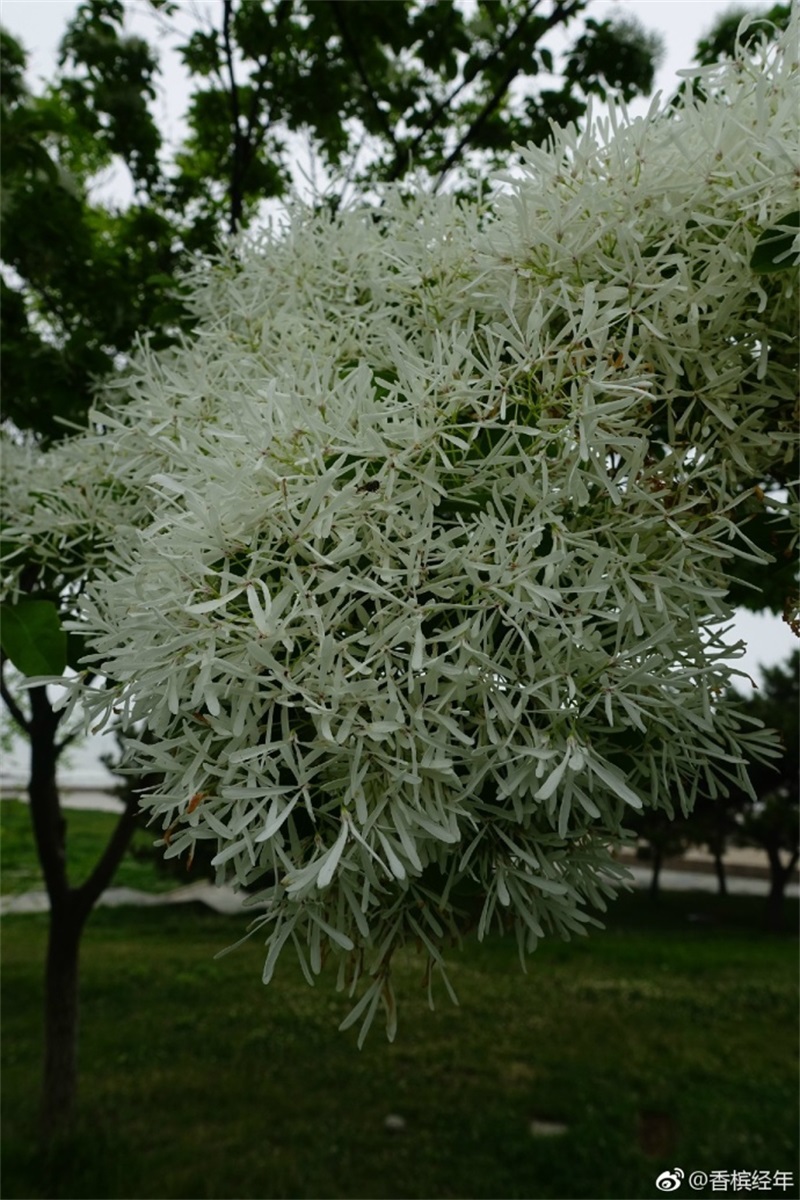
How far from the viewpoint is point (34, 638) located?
1.07 m

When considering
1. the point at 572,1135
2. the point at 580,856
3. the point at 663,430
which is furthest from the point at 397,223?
the point at 572,1135

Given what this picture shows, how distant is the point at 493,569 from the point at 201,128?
3.66 meters

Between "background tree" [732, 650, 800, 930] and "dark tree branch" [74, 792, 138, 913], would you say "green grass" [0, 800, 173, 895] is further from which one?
"background tree" [732, 650, 800, 930]

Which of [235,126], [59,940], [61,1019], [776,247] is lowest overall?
[61,1019]

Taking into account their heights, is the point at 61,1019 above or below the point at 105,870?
below

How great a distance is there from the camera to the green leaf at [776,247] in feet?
2.80

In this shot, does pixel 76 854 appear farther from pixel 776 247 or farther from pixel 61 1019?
pixel 776 247

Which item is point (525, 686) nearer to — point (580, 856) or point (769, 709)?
point (580, 856)

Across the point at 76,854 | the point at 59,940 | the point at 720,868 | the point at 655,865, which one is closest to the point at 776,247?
the point at 59,940

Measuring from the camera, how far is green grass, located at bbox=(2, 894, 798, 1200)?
132 inches

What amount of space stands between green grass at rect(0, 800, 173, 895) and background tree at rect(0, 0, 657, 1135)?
4.31 m

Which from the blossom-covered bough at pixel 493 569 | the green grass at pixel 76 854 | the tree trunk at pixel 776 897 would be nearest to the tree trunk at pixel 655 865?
→ the tree trunk at pixel 776 897

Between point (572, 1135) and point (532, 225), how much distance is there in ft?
11.9

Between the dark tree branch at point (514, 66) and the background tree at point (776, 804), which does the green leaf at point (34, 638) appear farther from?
the background tree at point (776, 804)
